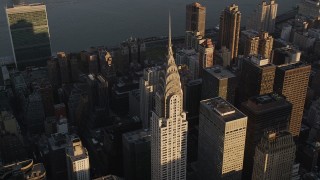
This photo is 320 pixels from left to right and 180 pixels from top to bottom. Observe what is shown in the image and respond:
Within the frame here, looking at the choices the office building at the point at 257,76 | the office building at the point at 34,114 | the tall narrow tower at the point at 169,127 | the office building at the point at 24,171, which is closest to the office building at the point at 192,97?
the office building at the point at 257,76

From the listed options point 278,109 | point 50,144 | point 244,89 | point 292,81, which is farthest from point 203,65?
point 50,144

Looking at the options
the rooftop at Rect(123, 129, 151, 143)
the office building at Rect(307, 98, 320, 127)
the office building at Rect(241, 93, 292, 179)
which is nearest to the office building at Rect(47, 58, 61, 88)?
the rooftop at Rect(123, 129, 151, 143)

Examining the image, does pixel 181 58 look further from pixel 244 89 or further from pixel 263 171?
pixel 263 171

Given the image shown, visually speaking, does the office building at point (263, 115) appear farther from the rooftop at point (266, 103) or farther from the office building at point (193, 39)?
the office building at point (193, 39)

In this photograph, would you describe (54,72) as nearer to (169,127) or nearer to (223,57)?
(223,57)

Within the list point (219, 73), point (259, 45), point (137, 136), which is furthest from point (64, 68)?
point (259, 45)

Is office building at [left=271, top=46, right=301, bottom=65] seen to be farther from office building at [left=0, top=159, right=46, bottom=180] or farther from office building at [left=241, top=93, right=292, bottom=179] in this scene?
office building at [left=0, top=159, right=46, bottom=180]
